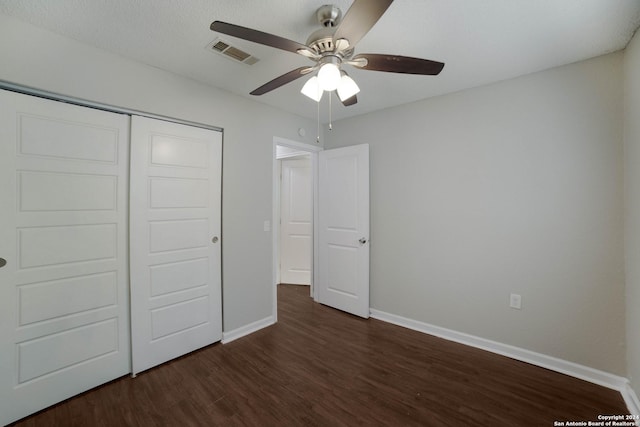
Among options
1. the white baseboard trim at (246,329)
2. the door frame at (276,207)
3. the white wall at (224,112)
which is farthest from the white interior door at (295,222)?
the white baseboard trim at (246,329)

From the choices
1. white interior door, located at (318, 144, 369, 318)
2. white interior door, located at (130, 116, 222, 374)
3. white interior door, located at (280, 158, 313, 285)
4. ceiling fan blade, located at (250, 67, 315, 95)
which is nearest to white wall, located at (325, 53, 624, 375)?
white interior door, located at (318, 144, 369, 318)

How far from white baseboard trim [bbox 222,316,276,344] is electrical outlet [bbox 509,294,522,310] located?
2.37 m

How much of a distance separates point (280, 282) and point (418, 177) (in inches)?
117

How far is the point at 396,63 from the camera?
1381mm

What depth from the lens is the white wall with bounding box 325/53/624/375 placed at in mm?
1935

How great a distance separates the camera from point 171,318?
227 cm

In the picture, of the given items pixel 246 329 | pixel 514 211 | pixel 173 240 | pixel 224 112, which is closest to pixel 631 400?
pixel 514 211

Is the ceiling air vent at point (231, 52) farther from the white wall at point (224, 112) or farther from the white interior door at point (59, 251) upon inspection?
the white interior door at point (59, 251)

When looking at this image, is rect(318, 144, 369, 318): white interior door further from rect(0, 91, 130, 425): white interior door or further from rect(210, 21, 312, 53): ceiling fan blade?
rect(0, 91, 130, 425): white interior door

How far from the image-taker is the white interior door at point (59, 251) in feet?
5.24

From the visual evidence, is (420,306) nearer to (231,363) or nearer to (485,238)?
(485,238)

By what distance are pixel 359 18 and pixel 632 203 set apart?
2.17 meters

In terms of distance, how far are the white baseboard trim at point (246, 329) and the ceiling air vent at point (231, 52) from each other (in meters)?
2.46

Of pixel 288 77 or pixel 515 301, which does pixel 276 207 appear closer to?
pixel 288 77
